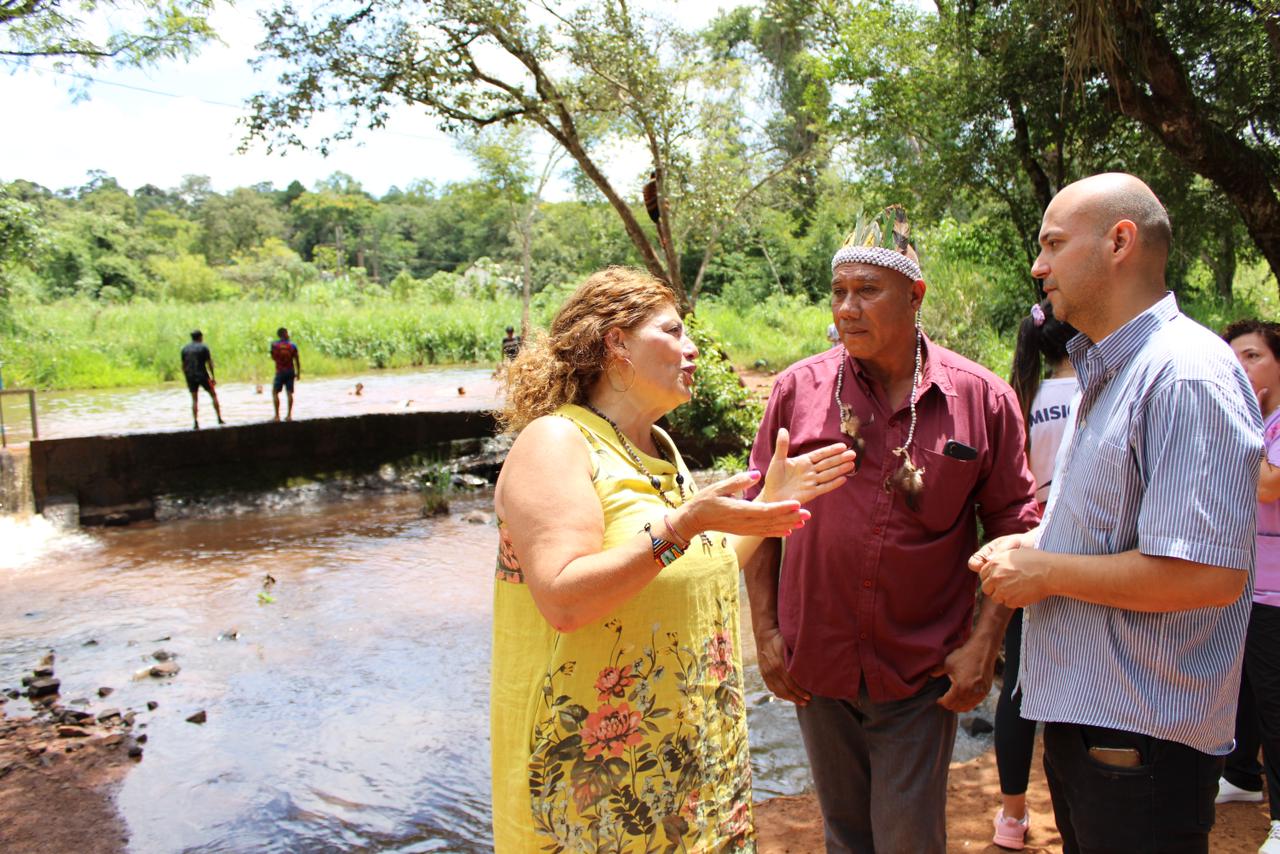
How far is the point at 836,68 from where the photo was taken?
12852 millimetres

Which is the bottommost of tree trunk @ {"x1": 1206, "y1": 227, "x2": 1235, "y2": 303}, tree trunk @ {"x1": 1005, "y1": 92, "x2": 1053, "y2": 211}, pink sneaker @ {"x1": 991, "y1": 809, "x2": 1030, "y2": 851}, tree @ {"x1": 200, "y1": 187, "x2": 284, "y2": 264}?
pink sneaker @ {"x1": 991, "y1": 809, "x2": 1030, "y2": 851}

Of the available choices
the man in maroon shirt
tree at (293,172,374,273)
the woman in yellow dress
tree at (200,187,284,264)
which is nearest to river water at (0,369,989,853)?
the man in maroon shirt

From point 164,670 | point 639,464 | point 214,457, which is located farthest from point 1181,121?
point 214,457

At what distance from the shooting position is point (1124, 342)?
1.98 metres

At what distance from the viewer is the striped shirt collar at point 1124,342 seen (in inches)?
77.1

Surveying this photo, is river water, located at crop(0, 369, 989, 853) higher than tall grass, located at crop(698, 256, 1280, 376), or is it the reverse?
tall grass, located at crop(698, 256, 1280, 376)

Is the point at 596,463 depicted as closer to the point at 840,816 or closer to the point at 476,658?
the point at 840,816

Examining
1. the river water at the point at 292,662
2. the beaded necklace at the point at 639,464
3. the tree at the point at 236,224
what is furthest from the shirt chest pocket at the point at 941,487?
the tree at the point at 236,224

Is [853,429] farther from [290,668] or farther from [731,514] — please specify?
[290,668]

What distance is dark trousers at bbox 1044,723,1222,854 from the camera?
1.91m

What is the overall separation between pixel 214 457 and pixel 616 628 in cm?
1376

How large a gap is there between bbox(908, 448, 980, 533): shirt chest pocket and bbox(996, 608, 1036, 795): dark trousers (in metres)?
0.95

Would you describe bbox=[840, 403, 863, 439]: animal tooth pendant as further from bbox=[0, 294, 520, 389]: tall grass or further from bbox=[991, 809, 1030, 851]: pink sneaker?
bbox=[0, 294, 520, 389]: tall grass

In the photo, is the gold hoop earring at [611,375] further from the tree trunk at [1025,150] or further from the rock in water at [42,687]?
the tree trunk at [1025,150]
